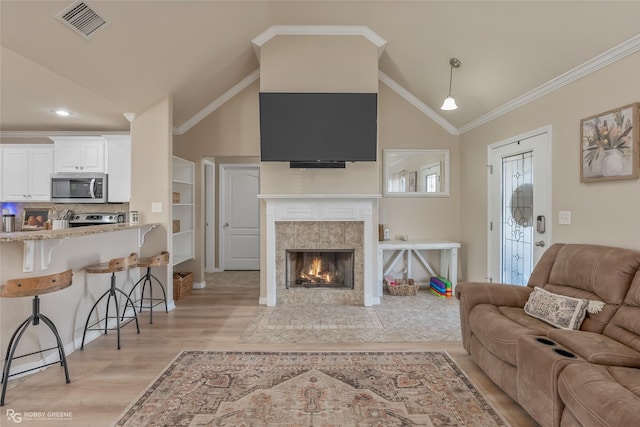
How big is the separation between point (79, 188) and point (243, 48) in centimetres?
309

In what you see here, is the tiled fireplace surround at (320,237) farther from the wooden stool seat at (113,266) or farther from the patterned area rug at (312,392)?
the wooden stool seat at (113,266)

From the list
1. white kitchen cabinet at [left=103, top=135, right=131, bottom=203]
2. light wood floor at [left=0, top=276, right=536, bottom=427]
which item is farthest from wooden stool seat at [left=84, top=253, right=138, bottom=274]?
white kitchen cabinet at [left=103, top=135, right=131, bottom=203]

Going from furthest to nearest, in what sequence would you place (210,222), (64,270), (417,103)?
(210,222) → (417,103) → (64,270)

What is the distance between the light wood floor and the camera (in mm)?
2021

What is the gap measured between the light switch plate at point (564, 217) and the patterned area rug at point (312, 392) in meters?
1.70

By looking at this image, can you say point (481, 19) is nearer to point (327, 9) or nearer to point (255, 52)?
point (327, 9)

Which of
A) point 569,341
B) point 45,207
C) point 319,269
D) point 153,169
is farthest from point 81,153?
point 569,341

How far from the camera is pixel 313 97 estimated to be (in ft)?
12.3

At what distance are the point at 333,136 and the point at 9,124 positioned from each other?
15.6 ft

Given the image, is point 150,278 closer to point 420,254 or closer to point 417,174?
point 420,254

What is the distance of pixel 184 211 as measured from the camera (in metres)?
4.91

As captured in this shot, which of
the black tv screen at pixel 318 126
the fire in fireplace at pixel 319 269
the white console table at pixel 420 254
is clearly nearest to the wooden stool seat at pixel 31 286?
the black tv screen at pixel 318 126

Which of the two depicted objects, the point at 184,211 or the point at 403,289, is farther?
the point at 184,211

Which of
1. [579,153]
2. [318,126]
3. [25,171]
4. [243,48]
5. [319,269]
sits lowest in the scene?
[319,269]
